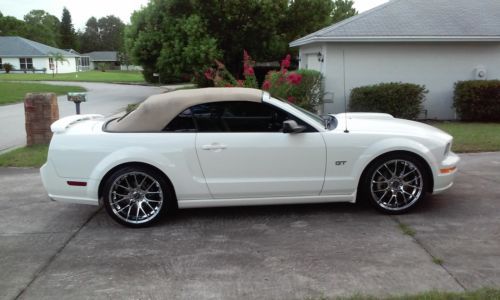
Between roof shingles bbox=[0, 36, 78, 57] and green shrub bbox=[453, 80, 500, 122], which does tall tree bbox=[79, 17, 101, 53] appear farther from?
green shrub bbox=[453, 80, 500, 122]

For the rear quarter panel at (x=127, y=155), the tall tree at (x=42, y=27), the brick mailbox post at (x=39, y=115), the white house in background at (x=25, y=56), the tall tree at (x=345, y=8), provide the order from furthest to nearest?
the tall tree at (x=42, y=27), the white house in background at (x=25, y=56), the tall tree at (x=345, y=8), the brick mailbox post at (x=39, y=115), the rear quarter panel at (x=127, y=155)

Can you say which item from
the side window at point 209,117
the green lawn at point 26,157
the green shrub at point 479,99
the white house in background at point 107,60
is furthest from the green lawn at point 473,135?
the white house in background at point 107,60

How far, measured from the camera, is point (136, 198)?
16.7 ft

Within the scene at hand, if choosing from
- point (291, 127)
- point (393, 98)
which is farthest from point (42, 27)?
point (291, 127)

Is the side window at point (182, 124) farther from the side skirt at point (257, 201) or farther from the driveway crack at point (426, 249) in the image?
the driveway crack at point (426, 249)

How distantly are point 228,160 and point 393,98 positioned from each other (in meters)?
9.05

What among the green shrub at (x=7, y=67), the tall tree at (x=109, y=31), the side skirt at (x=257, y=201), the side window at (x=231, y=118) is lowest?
the side skirt at (x=257, y=201)

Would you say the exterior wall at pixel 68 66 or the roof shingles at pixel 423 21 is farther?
the exterior wall at pixel 68 66

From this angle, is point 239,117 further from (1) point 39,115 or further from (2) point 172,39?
(2) point 172,39

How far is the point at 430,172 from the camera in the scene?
17.4ft

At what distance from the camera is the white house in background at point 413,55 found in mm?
13641

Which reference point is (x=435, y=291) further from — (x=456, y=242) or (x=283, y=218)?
(x=283, y=218)

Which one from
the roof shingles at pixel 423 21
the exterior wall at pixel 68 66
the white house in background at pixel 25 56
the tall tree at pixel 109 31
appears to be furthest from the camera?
the tall tree at pixel 109 31

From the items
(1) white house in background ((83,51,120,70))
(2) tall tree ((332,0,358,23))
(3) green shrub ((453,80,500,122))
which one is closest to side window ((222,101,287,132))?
(3) green shrub ((453,80,500,122))
